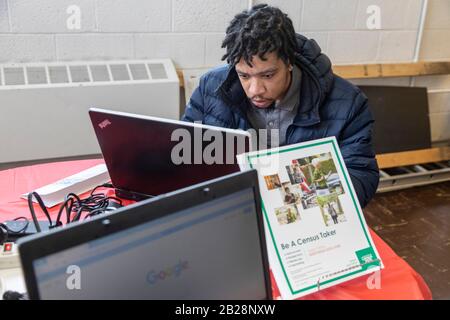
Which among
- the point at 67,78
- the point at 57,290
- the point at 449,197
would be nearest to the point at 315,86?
the point at 57,290

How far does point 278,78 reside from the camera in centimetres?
148

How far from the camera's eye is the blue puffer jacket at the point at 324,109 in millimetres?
1500

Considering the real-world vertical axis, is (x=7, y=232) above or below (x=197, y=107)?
below

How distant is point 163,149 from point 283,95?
0.55 metres

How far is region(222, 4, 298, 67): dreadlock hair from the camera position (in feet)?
4.57

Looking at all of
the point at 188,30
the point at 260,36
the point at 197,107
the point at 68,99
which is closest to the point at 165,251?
the point at 260,36

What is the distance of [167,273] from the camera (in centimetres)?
71

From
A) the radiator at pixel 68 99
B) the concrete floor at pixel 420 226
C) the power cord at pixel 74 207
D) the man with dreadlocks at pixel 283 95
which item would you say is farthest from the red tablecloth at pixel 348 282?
the concrete floor at pixel 420 226

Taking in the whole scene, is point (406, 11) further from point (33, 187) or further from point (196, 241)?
point (196, 241)

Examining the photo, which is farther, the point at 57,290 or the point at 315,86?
the point at 315,86

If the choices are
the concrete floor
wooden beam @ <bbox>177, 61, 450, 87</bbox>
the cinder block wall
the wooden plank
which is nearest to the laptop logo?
the cinder block wall

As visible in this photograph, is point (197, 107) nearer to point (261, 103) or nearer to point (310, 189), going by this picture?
point (261, 103)

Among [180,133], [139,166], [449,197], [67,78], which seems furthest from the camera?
[449,197]

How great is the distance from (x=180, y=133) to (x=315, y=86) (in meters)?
0.61
